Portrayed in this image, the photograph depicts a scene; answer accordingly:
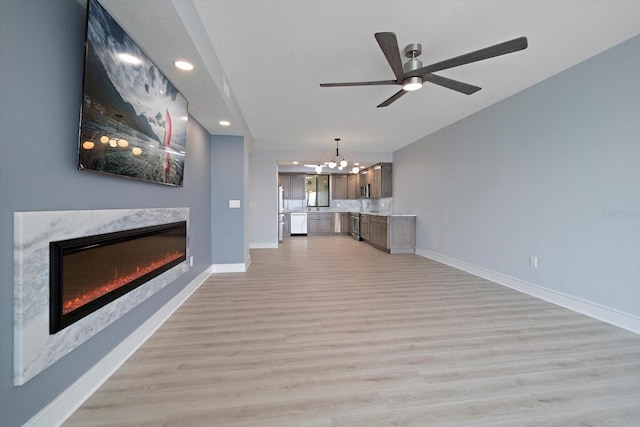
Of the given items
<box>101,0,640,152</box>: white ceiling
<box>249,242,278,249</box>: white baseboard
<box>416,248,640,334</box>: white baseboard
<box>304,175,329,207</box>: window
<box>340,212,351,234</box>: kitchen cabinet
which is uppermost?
<box>101,0,640,152</box>: white ceiling

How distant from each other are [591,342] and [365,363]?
201 cm

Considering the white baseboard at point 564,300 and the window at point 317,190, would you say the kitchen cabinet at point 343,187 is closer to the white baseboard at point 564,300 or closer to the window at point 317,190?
the window at point 317,190

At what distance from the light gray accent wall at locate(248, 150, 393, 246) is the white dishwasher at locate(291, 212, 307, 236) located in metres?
2.60

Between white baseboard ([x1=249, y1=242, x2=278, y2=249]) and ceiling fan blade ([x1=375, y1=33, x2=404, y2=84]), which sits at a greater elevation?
ceiling fan blade ([x1=375, y1=33, x2=404, y2=84])

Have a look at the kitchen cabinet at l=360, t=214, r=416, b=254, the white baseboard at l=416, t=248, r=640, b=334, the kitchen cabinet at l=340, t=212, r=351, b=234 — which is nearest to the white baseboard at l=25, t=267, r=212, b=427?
the white baseboard at l=416, t=248, r=640, b=334

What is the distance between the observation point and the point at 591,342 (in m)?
2.26

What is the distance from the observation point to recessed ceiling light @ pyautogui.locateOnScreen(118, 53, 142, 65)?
1.73m

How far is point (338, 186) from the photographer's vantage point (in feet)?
33.2

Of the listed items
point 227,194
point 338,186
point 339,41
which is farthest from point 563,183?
point 338,186

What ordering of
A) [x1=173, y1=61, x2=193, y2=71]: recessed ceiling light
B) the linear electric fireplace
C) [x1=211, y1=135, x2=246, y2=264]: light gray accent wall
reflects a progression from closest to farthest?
the linear electric fireplace, [x1=173, y1=61, x2=193, y2=71]: recessed ceiling light, [x1=211, y1=135, x2=246, y2=264]: light gray accent wall

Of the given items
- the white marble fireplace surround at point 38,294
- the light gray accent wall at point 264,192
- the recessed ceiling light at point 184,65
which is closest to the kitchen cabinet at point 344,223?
the light gray accent wall at point 264,192

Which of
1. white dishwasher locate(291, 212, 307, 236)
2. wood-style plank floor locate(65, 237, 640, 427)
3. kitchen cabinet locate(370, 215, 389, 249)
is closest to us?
wood-style plank floor locate(65, 237, 640, 427)

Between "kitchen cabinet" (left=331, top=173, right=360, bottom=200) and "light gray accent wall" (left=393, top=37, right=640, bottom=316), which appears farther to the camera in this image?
"kitchen cabinet" (left=331, top=173, right=360, bottom=200)

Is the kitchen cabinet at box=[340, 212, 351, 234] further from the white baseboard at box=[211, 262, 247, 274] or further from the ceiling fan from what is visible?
the ceiling fan
